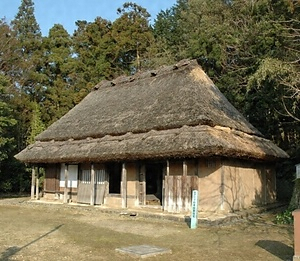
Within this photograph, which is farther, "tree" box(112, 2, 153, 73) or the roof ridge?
"tree" box(112, 2, 153, 73)

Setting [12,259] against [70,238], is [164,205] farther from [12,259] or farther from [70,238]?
[12,259]

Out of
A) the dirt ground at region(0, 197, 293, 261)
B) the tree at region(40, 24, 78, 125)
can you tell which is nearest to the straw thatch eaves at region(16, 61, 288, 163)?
the dirt ground at region(0, 197, 293, 261)

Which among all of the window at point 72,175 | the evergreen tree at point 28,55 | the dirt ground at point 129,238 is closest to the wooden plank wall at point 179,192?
the dirt ground at point 129,238

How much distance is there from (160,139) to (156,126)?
109cm

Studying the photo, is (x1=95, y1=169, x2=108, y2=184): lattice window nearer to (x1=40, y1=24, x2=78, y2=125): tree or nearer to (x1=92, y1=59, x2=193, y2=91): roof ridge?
(x1=92, y1=59, x2=193, y2=91): roof ridge

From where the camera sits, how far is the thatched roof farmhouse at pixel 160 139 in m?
15.0

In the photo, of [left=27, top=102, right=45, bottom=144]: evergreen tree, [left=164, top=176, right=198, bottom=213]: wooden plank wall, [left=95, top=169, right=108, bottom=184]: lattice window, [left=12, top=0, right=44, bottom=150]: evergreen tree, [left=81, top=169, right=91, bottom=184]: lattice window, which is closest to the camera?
[left=164, top=176, right=198, bottom=213]: wooden plank wall

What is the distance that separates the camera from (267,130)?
25.1 m

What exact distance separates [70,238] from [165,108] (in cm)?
876

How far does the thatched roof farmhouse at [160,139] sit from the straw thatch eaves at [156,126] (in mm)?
37

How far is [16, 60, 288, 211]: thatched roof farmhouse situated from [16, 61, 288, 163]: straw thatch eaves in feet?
0.12

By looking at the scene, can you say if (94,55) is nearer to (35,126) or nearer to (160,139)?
(35,126)

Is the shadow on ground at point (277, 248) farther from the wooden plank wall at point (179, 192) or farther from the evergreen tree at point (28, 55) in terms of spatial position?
the evergreen tree at point (28, 55)

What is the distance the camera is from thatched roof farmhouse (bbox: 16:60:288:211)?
15.0 meters
